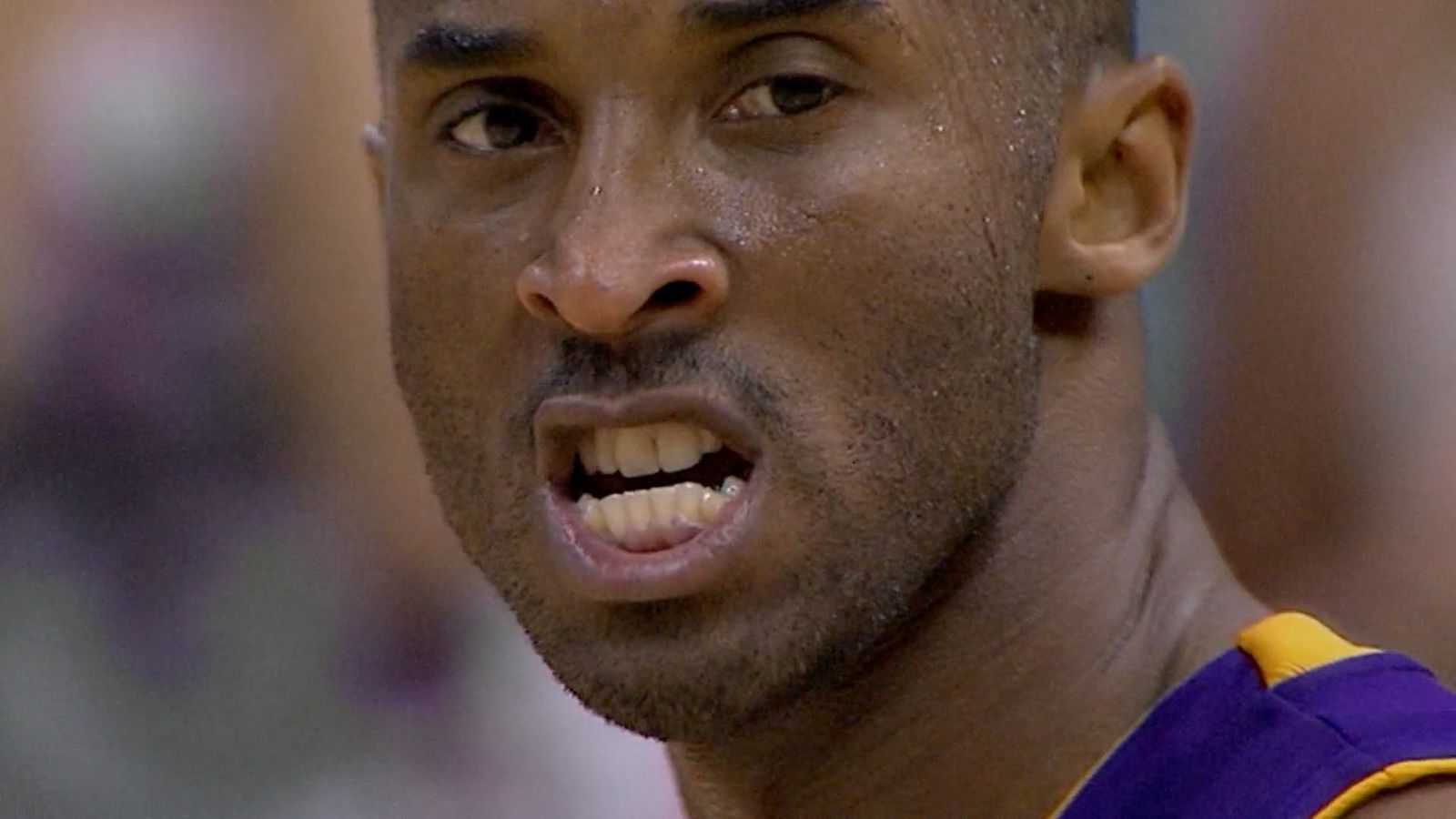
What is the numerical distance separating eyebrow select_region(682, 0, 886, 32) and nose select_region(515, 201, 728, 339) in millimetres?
155

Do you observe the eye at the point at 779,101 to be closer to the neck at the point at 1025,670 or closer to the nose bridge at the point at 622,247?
the nose bridge at the point at 622,247

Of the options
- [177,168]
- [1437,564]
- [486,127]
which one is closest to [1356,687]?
[486,127]

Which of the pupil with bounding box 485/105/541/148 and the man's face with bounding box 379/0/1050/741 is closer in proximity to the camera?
the man's face with bounding box 379/0/1050/741

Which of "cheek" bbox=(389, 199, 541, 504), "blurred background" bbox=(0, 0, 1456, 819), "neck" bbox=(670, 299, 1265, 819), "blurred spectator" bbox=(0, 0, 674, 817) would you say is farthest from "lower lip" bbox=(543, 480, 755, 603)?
"blurred spectator" bbox=(0, 0, 674, 817)

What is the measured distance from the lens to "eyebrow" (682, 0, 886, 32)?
65.6 inches

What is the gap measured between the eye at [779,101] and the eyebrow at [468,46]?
6.5 inches

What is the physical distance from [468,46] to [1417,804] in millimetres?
934

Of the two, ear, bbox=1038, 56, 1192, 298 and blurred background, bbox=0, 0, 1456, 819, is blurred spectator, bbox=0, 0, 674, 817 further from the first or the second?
ear, bbox=1038, 56, 1192, 298

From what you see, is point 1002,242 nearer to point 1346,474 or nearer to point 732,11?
point 732,11

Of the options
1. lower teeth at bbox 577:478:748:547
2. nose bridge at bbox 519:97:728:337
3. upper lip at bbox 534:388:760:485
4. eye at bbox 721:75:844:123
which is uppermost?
eye at bbox 721:75:844:123

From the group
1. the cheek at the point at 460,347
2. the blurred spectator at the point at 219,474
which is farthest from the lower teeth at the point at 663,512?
the blurred spectator at the point at 219,474

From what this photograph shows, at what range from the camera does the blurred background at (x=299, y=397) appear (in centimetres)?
320

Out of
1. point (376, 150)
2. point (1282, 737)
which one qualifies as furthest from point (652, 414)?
point (376, 150)

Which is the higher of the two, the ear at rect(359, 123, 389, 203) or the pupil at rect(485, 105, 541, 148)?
the pupil at rect(485, 105, 541, 148)
